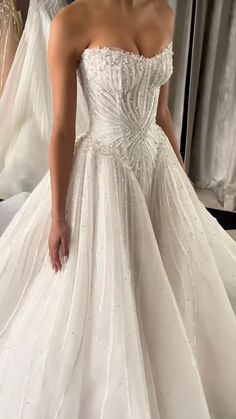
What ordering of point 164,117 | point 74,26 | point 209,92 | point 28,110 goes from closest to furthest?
point 74,26, point 164,117, point 28,110, point 209,92

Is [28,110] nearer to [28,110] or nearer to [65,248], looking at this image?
[28,110]

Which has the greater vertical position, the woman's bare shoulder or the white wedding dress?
the woman's bare shoulder

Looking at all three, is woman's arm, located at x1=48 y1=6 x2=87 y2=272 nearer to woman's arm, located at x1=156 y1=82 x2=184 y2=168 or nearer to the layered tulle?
the layered tulle

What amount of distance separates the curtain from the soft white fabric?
0.79 metres

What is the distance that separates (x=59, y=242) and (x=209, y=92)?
1973mm

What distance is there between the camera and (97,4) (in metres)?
1.02

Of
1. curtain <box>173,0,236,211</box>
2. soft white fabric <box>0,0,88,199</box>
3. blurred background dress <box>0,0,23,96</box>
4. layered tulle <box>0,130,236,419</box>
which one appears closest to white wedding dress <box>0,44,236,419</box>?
layered tulle <box>0,130,236,419</box>

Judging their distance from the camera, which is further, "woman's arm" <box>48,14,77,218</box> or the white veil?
the white veil

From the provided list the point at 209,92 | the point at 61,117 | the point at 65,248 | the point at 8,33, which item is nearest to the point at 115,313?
the point at 65,248

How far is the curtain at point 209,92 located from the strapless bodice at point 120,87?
1.65m

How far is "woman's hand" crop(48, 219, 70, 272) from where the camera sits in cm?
104

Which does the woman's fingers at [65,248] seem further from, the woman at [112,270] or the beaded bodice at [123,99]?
the beaded bodice at [123,99]

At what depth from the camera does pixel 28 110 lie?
2268 millimetres

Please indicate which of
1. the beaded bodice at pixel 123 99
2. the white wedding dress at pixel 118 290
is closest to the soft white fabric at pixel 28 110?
the white wedding dress at pixel 118 290
